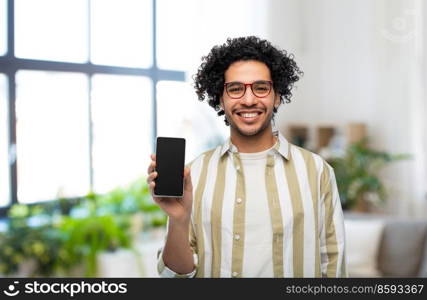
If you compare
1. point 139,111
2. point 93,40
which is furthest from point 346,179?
point 93,40

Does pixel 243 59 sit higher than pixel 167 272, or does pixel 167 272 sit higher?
pixel 243 59

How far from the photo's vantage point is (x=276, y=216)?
71cm

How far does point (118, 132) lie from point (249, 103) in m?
Answer: 1.78

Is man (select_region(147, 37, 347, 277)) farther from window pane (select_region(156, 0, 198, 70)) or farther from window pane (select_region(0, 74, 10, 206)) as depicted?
window pane (select_region(0, 74, 10, 206))

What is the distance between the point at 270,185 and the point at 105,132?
1.70m

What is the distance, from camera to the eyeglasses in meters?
0.68

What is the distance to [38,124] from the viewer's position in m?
2.31

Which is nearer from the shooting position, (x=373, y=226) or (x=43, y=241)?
(x=43, y=241)

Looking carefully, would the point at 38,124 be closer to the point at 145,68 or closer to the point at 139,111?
the point at 139,111

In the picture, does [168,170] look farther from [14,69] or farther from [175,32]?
[14,69]

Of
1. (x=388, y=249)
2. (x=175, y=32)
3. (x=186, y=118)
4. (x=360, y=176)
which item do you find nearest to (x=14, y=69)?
(x=175, y=32)

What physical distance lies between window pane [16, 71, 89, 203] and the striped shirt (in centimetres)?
147

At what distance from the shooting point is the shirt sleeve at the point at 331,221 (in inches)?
28.9

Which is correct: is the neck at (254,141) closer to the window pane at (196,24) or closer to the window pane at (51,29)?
the window pane at (196,24)
